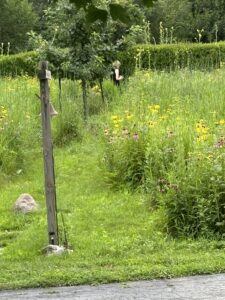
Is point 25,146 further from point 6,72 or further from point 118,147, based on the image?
point 6,72

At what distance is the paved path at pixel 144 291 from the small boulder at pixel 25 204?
9.01ft

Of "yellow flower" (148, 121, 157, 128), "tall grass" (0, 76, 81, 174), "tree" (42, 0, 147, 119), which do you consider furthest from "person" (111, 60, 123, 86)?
"yellow flower" (148, 121, 157, 128)

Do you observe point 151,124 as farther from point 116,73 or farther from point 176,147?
point 116,73

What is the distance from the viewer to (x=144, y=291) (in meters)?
4.93

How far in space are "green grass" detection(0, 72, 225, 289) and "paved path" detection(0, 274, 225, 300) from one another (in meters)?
0.10

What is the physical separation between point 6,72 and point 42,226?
595 inches

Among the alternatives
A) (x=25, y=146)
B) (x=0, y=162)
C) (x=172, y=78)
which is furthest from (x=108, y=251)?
(x=172, y=78)

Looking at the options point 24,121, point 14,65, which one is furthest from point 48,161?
point 14,65

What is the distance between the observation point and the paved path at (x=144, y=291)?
482 centimetres

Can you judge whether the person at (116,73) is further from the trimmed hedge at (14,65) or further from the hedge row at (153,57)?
the trimmed hedge at (14,65)

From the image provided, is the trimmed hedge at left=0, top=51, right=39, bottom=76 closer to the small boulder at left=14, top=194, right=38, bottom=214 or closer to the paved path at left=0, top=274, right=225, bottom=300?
the small boulder at left=14, top=194, right=38, bottom=214

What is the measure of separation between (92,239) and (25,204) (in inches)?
65.3

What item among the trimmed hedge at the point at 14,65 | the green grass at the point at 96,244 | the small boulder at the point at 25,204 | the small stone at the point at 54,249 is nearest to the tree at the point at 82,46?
the green grass at the point at 96,244

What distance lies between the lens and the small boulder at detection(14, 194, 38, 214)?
305 inches
